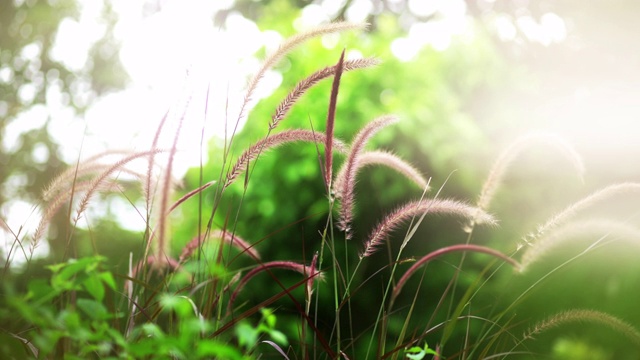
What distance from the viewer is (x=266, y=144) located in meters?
1.08

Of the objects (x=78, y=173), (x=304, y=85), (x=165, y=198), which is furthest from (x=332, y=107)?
(x=78, y=173)

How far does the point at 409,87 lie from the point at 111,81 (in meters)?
5.83

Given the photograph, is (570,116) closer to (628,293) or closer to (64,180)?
(628,293)

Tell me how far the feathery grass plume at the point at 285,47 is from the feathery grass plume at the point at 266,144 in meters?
0.06

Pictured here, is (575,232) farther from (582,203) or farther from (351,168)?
(351,168)

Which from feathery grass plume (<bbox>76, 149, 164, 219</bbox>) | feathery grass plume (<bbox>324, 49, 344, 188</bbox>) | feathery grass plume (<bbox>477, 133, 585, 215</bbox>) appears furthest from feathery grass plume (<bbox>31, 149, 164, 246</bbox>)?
feathery grass plume (<bbox>477, 133, 585, 215</bbox>)

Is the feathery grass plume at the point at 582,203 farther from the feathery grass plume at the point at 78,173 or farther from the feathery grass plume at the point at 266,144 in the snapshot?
the feathery grass plume at the point at 78,173

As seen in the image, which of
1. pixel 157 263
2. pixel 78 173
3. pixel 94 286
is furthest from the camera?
pixel 78 173

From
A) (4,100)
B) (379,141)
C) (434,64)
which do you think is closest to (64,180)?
(379,141)

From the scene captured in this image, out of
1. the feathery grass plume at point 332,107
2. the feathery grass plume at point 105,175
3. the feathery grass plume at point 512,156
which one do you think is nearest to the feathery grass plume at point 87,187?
the feathery grass plume at point 105,175

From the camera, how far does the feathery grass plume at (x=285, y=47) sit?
1064 mm

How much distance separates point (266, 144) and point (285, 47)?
0.17 metres

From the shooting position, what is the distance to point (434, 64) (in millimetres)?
3189

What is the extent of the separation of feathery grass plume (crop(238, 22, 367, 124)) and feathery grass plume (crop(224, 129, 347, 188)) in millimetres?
57
